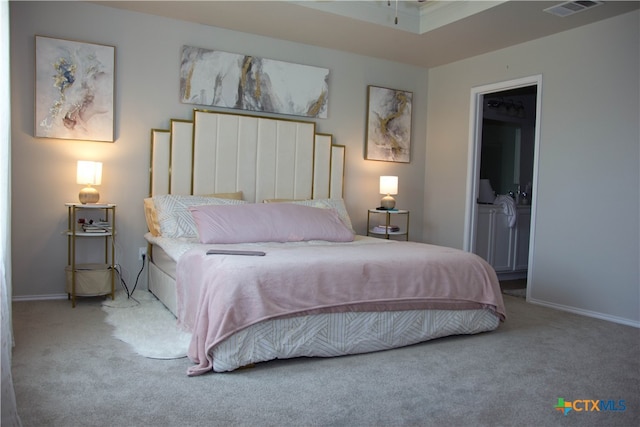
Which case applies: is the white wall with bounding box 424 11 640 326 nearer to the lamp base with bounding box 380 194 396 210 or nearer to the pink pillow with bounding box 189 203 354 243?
the lamp base with bounding box 380 194 396 210

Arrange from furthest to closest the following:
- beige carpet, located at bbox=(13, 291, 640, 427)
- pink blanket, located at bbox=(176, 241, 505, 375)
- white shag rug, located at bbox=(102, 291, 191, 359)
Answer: white shag rug, located at bbox=(102, 291, 191, 359)
pink blanket, located at bbox=(176, 241, 505, 375)
beige carpet, located at bbox=(13, 291, 640, 427)

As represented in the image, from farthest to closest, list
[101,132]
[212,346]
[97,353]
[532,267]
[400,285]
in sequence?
1. [532,267]
2. [101,132]
3. [400,285]
4. [97,353]
5. [212,346]

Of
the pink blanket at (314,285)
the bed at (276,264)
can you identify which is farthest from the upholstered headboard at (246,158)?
the pink blanket at (314,285)

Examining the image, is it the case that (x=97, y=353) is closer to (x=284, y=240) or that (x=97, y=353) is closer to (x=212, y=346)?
(x=212, y=346)

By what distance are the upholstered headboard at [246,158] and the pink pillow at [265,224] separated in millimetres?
599

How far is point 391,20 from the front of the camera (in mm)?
4504

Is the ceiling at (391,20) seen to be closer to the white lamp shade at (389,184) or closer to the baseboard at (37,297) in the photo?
the white lamp shade at (389,184)

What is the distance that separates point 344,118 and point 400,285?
8.95 feet

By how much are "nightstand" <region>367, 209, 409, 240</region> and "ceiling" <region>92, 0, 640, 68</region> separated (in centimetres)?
172

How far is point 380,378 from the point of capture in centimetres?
260

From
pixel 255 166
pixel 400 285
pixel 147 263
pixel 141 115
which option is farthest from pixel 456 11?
pixel 147 263

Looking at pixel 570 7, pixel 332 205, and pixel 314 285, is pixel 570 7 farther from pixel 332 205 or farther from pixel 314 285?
pixel 314 285

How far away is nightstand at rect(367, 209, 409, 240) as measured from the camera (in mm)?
5293

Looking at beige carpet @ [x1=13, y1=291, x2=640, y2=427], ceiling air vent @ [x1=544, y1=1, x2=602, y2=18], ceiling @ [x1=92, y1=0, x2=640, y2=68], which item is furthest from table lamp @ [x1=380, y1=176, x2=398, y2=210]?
beige carpet @ [x1=13, y1=291, x2=640, y2=427]
